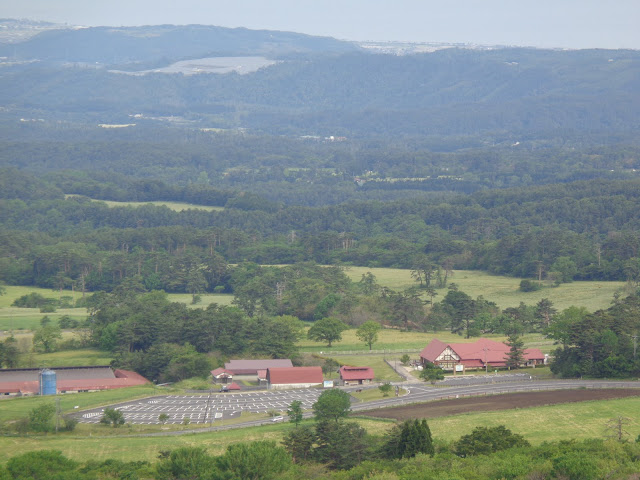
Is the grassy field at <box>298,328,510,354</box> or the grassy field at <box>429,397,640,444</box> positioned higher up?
the grassy field at <box>429,397,640,444</box>

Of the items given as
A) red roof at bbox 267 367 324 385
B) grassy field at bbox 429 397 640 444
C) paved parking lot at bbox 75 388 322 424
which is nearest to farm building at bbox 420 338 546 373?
red roof at bbox 267 367 324 385

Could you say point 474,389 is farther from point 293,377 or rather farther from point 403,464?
point 403,464

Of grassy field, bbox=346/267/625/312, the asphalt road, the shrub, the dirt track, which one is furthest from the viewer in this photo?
the shrub

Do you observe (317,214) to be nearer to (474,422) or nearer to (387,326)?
(387,326)

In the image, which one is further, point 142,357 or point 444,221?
point 444,221

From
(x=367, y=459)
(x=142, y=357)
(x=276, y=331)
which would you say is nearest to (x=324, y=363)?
(x=276, y=331)

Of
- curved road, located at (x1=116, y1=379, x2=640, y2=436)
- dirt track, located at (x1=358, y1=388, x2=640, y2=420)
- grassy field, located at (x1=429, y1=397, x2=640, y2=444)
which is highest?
grassy field, located at (x1=429, y1=397, x2=640, y2=444)

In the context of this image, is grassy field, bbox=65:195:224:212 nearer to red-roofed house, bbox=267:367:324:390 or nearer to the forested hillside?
the forested hillside
